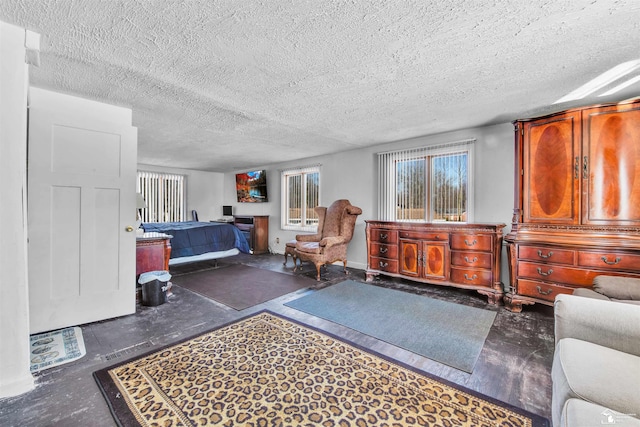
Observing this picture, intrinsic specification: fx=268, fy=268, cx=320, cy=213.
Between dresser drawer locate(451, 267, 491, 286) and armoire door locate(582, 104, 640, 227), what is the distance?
1.14 m

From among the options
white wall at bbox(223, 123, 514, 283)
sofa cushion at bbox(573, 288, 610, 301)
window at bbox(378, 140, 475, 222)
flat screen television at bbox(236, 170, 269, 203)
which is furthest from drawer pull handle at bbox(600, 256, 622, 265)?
flat screen television at bbox(236, 170, 269, 203)

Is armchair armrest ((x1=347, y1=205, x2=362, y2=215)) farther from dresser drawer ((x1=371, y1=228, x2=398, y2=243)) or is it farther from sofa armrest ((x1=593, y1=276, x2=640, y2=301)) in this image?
sofa armrest ((x1=593, y1=276, x2=640, y2=301))

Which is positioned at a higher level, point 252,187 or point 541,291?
point 252,187

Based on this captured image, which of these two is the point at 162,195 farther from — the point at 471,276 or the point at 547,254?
the point at 547,254

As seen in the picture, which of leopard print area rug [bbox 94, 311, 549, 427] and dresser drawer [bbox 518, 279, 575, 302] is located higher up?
dresser drawer [bbox 518, 279, 575, 302]

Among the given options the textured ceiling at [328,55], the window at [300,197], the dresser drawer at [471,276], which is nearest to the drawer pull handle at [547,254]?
the dresser drawer at [471,276]

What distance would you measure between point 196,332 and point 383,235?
9.49ft

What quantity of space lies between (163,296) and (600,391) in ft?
12.2

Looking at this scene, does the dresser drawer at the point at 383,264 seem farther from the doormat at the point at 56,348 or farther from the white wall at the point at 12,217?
the white wall at the point at 12,217

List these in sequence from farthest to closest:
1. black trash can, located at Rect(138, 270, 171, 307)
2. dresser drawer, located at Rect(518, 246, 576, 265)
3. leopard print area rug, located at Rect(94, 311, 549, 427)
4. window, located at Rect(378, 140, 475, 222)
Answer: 1. window, located at Rect(378, 140, 475, 222)
2. black trash can, located at Rect(138, 270, 171, 307)
3. dresser drawer, located at Rect(518, 246, 576, 265)
4. leopard print area rug, located at Rect(94, 311, 549, 427)

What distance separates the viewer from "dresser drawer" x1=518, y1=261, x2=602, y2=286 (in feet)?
8.32

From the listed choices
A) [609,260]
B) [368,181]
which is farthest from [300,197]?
[609,260]

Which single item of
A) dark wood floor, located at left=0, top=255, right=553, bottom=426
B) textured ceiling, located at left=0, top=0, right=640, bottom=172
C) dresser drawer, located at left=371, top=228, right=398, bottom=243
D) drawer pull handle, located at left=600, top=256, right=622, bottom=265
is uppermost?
textured ceiling, located at left=0, top=0, right=640, bottom=172

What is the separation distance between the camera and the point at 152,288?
10.3ft
